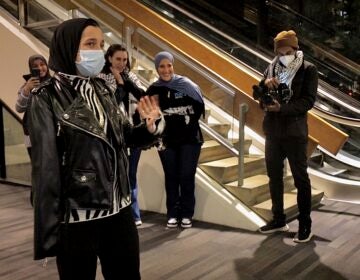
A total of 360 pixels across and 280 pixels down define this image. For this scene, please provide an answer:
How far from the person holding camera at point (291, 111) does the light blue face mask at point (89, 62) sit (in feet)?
6.99

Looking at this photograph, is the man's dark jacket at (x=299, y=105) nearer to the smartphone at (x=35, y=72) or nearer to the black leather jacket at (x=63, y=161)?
the smartphone at (x=35, y=72)

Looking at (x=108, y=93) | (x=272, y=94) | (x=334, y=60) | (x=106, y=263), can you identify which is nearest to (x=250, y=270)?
(x=272, y=94)

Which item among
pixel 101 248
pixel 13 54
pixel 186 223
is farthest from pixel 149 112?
pixel 13 54

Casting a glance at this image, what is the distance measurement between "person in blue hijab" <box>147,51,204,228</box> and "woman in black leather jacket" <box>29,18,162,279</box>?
2.27 m

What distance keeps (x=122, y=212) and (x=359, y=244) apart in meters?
2.65

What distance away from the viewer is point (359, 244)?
3787 mm

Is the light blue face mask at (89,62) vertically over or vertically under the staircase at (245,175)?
over

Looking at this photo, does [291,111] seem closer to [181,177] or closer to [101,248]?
[181,177]

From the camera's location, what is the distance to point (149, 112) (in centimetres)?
190

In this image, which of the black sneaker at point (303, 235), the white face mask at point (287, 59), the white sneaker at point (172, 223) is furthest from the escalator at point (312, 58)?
the white sneaker at point (172, 223)

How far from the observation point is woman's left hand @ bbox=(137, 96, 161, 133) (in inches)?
74.7

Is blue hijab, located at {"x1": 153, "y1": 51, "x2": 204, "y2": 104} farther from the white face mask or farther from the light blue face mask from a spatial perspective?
the light blue face mask

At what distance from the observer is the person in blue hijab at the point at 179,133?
409cm

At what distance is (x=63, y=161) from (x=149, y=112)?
0.41 m
